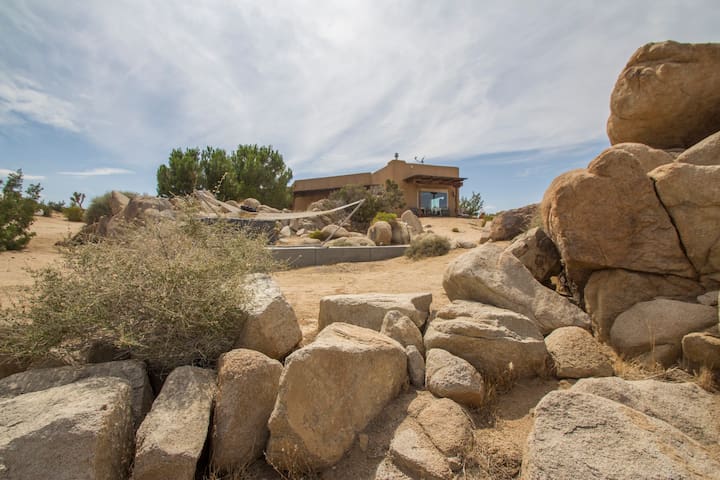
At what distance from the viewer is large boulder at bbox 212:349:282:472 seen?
181 centimetres

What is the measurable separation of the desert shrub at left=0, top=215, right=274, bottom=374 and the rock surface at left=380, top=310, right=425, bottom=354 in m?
1.20

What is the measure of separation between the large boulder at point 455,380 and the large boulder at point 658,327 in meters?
1.37

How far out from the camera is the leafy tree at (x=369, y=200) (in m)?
17.1

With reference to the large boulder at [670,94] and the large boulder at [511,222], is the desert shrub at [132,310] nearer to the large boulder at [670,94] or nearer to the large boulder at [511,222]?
the large boulder at [670,94]

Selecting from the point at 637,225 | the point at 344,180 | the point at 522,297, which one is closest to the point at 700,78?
the point at 637,225

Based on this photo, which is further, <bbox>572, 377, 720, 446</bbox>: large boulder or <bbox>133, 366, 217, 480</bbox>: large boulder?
<bbox>572, 377, 720, 446</bbox>: large boulder

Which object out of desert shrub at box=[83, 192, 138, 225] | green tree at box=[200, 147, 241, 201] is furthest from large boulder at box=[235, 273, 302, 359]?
green tree at box=[200, 147, 241, 201]

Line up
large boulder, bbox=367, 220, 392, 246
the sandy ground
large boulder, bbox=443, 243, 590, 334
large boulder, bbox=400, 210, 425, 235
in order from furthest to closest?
large boulder, bbox=400, 210, 425, 235 < large boulder, bbox=367, 220, 392, 246 < the sandy ground < large boulder, bbox=443, 243, 590, 334

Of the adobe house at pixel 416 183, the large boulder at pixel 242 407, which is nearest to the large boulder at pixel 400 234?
the large boulder at pixel 242 407

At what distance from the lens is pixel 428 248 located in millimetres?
8359

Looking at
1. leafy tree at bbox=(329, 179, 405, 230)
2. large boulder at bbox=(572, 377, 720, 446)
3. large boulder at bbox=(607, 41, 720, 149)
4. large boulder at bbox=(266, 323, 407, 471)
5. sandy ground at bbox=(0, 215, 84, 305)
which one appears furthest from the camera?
leafy tree at bbox=(329, 179, 405, 230)

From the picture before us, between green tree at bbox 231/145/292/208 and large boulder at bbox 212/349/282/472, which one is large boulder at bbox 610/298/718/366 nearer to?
large boulder at bbox 212/349/282/472

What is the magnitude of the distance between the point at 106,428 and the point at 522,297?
3175 millimetres

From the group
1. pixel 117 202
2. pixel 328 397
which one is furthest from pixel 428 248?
pixel 117 202
